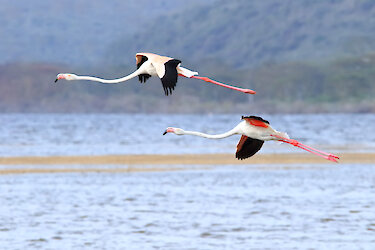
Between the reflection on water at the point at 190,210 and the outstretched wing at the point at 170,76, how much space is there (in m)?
11.1

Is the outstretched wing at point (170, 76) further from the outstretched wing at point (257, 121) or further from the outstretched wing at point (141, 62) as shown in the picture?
the outstretched wing at point (257, 121)

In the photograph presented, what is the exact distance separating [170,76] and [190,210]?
1760 cm

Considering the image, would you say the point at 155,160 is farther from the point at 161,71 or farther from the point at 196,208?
the point at 161,71

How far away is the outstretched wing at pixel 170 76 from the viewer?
12.2 meters

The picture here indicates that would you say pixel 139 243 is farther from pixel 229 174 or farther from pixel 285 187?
pixel 229 174

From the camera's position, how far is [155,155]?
183 feet

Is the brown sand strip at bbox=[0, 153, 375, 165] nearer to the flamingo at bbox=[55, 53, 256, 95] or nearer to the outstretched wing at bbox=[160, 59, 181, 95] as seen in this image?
the flamingo at bbox=[55, 53, 256, 95]

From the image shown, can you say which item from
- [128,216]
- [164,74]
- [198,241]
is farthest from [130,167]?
[164,74]

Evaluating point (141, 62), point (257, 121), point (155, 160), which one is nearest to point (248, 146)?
point (257, 121)

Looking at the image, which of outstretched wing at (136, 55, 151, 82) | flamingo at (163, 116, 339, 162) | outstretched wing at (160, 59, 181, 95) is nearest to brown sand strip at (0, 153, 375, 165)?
outstretched wing at (136, 55, 151, 82)

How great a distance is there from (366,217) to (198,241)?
585cm

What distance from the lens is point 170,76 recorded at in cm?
1264

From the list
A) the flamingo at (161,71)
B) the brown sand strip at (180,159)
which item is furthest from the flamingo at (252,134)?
the brown sand strip at (180,159)

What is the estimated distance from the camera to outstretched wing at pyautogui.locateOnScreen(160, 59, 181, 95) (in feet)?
40.2
